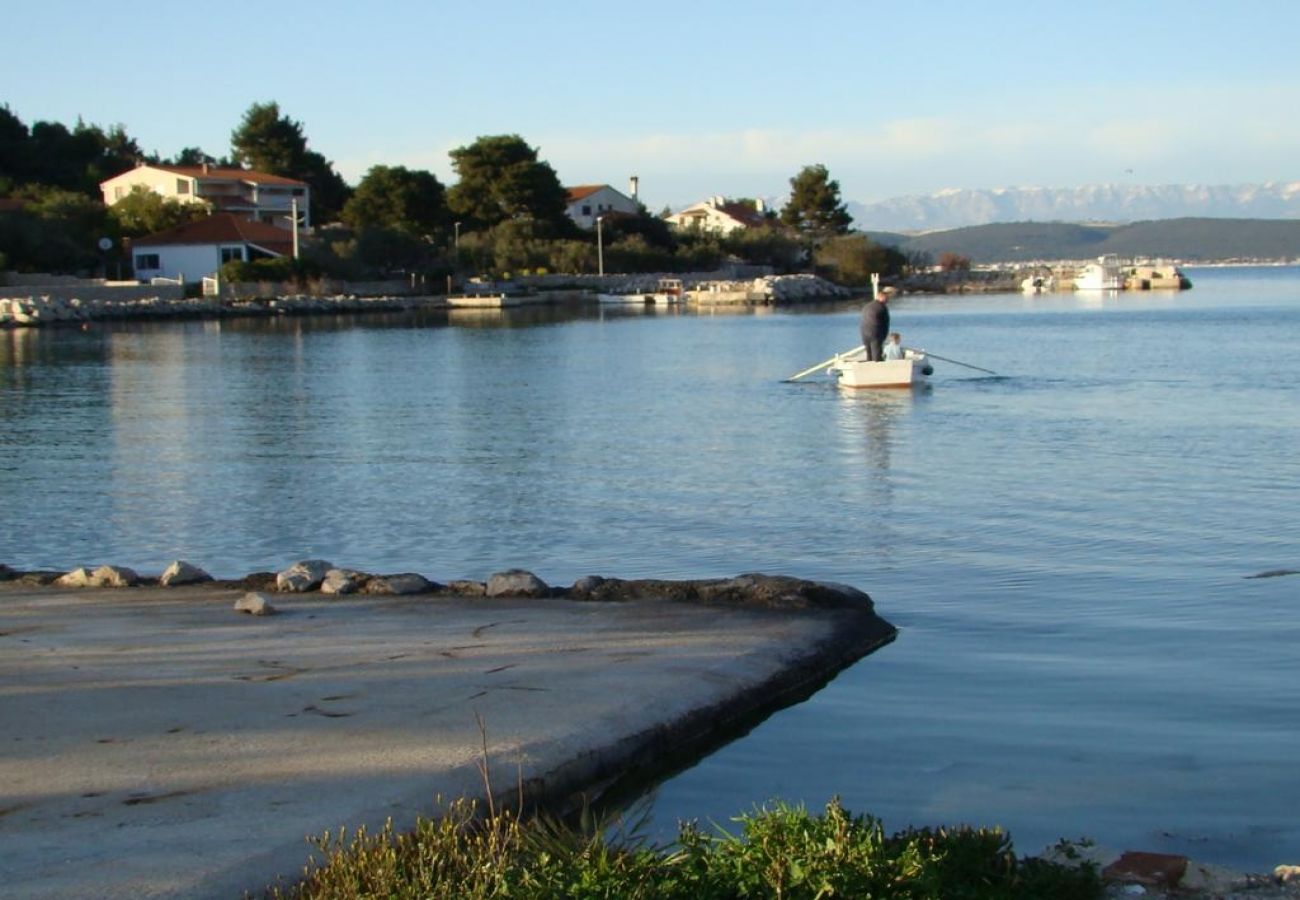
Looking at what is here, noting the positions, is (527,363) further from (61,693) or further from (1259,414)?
(61,693)

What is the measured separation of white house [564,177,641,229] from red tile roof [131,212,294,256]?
39.3 meters

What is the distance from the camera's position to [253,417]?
103 ft

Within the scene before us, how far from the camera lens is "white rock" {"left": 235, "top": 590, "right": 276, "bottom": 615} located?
434 inches

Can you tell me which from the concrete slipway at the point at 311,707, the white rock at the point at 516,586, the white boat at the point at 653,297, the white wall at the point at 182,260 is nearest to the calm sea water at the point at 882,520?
the concrete slipway at the point at 311,707

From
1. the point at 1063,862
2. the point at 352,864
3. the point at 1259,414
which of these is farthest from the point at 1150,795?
the point at 1259,414

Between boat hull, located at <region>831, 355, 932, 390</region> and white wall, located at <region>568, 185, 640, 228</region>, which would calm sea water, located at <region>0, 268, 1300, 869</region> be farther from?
white wall, located at <region>568, 185, 640, 228</region>

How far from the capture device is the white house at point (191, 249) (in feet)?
303

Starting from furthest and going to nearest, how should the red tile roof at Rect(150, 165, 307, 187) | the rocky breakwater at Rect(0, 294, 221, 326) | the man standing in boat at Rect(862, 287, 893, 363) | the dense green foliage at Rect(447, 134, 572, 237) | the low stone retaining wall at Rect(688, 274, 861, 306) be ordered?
the dense green foliage at Rect(447, 134, 572, 237)
the low stone retaining wall at Rect(688, 274, 861, 306)
the red tile roof at Rect(150, 165, 307, 187)
the rocky breakwater at Rect(0, 294, 221, 326)
the man standing in boat at Rect(862, 287, 893, 363)

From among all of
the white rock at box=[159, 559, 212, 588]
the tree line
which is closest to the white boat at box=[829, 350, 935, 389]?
the white rock at box=[159, 559, 212, 588]

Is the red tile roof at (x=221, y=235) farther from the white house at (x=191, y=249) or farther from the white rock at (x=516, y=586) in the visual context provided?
the white rock at (x=516, y=586)

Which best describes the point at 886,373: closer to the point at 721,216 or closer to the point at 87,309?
the point at 87,309

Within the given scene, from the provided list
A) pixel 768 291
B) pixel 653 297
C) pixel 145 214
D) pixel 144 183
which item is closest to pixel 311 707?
pixel 145 214

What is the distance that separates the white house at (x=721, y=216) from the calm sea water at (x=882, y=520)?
102706 millimetres

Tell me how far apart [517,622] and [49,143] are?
374ft
